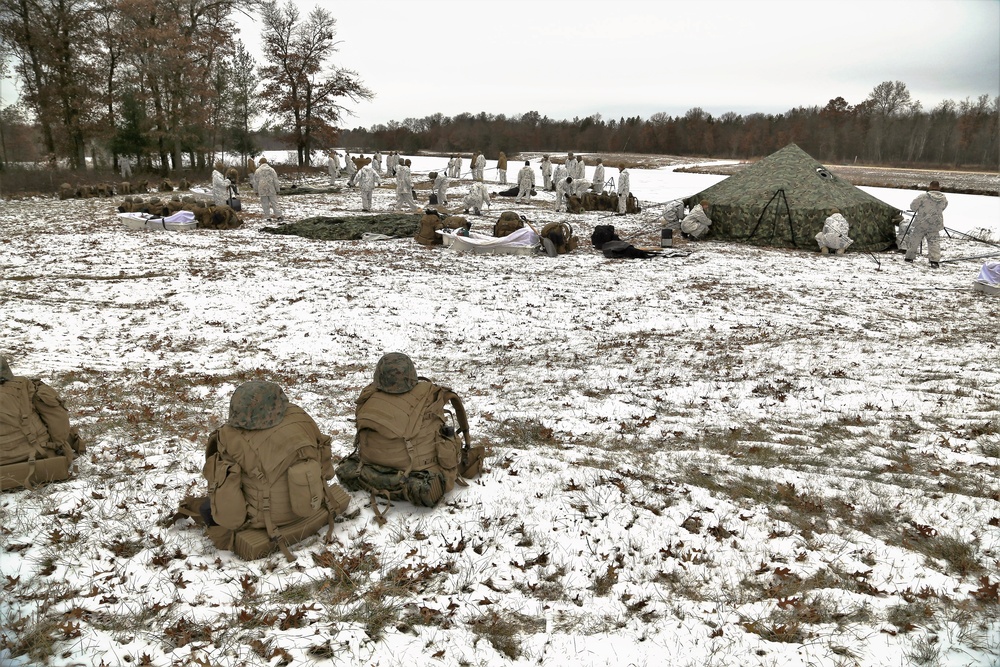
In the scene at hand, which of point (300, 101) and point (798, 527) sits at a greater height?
point (300, 101)

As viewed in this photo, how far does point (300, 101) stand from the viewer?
44.6 meters

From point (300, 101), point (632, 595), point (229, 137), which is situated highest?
point (300, 101)

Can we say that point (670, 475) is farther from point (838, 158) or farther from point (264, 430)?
point (838, 158)

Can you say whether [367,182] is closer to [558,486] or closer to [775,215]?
[775,215]

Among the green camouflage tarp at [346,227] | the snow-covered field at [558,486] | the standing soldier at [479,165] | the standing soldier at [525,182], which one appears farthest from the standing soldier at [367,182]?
the standing soldier at [479,165]

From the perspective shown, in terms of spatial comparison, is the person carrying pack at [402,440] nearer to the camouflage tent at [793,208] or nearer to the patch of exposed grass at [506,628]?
the patch of exposed grass at [506,628]

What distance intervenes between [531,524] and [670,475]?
4.63 ft

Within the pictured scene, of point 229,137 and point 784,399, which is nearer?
point 784,399

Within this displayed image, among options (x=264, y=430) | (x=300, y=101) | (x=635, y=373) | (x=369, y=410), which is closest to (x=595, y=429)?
(x=635, y=373)

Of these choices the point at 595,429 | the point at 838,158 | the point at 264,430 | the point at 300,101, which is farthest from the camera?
the point at 838,158

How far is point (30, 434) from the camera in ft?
15.1

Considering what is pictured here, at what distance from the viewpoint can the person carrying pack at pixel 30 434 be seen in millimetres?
4457

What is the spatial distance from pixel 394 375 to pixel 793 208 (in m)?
16.7

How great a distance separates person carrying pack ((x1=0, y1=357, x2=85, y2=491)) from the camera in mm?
4457
